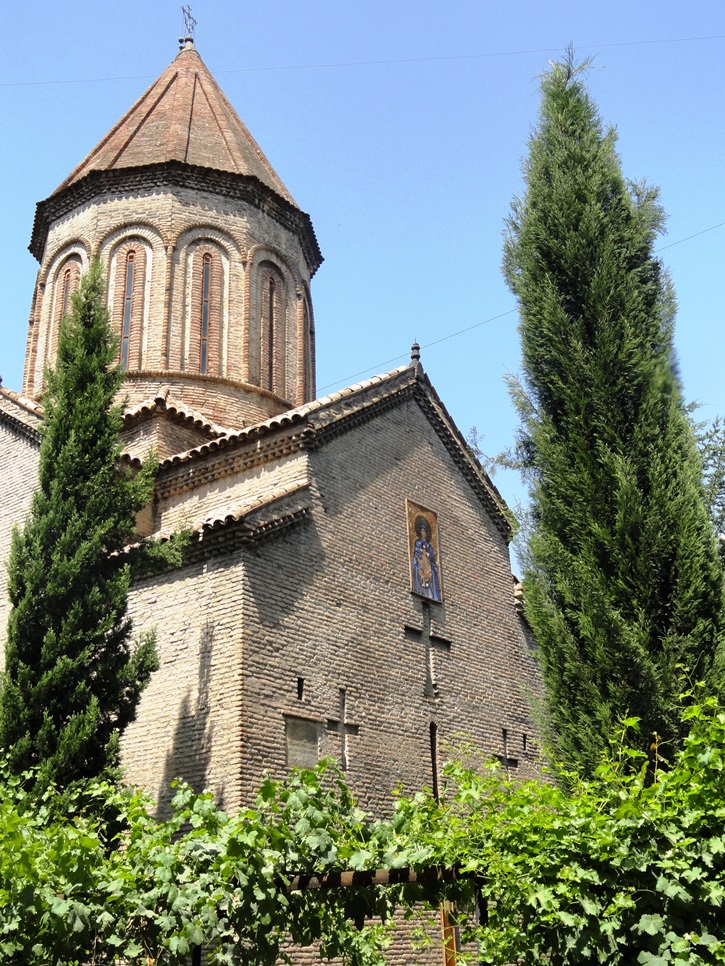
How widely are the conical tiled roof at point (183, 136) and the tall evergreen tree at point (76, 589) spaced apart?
23.5ft

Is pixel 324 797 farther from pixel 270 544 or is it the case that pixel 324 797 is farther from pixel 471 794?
pixel 270 544

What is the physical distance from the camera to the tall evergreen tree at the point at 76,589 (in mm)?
7934

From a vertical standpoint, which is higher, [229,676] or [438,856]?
[229,676]

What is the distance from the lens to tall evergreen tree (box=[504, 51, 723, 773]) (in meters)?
6.92

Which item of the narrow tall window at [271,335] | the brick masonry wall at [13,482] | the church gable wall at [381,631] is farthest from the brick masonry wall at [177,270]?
the church gable wall at [381,631]

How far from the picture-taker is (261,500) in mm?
10141

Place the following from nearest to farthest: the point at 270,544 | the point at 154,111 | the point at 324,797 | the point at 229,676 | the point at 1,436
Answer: the point at 324,797 → the point at 229,676 → the point at 270,544 → the point at 1,436 → the point at 154,111

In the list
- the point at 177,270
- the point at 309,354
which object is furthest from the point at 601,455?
the point at 309,354

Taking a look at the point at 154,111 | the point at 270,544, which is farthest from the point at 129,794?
the point at 154,111

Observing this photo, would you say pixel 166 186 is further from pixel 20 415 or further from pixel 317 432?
pixel 317 432

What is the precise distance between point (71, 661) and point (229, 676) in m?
1.65

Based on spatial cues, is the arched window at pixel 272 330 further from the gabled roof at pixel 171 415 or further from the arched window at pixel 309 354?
the gabled roof at pixel 171 415

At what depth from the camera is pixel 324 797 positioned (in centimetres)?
597

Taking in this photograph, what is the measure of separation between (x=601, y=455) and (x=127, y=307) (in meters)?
9.45
